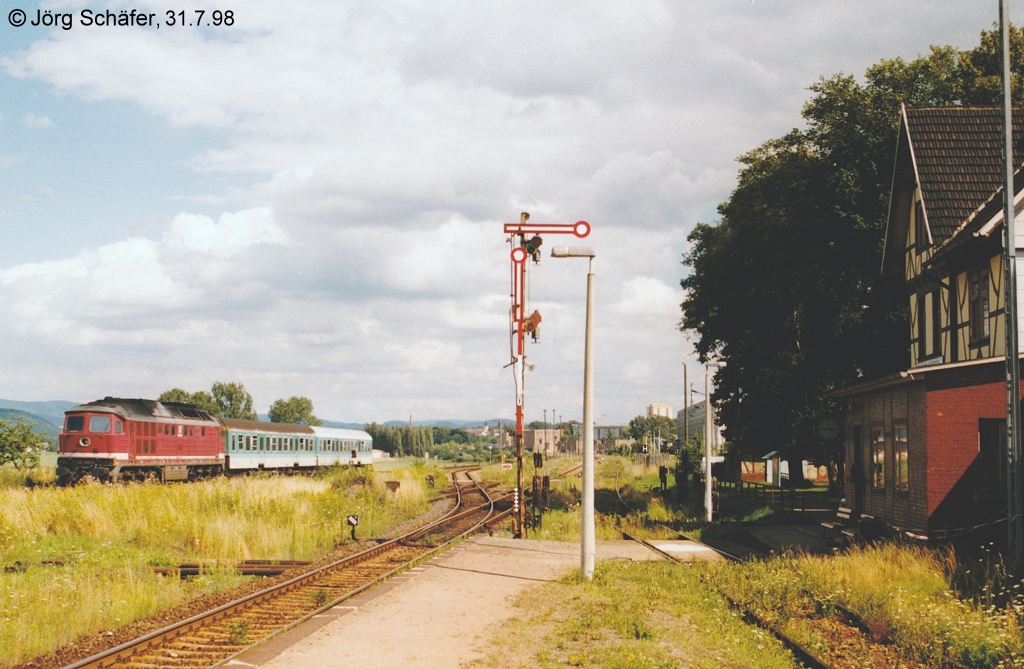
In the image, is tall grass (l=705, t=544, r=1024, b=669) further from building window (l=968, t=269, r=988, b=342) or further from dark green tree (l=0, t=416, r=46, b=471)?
dark green tree (l=0, t=416, r=46, b=471)

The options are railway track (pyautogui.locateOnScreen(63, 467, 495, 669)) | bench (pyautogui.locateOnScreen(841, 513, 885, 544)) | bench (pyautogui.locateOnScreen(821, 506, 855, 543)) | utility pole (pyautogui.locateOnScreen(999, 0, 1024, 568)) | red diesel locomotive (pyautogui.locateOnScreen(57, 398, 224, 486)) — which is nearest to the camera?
railway track (pyautogui.locateOnScreen(63, 467, 495, 669))

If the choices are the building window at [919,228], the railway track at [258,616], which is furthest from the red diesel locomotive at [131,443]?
the building window at [919,228]

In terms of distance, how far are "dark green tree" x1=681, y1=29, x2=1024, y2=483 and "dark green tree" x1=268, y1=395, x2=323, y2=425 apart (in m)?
110

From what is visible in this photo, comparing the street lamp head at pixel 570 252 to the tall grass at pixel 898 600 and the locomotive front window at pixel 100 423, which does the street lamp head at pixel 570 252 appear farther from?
the locomotive front window at pixel 100 423

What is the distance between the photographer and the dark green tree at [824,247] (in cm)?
3350

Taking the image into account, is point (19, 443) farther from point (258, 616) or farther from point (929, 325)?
point (929, 325)

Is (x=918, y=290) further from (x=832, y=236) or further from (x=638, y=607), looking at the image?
(x=638, y=607)

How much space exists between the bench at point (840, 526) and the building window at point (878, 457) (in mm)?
1237

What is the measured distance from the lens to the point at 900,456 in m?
20.5

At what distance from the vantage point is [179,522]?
780 inches

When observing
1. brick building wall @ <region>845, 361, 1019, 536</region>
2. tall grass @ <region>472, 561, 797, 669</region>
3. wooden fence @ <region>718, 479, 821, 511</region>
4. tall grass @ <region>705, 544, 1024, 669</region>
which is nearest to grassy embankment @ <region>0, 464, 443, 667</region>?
tall grass @ <region>472, 561, 797, 669</region>

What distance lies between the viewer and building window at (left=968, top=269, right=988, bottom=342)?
22750 millimetres

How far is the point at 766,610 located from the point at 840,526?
34.5ft

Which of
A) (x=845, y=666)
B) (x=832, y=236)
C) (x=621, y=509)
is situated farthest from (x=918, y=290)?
(x=845, y=666)
